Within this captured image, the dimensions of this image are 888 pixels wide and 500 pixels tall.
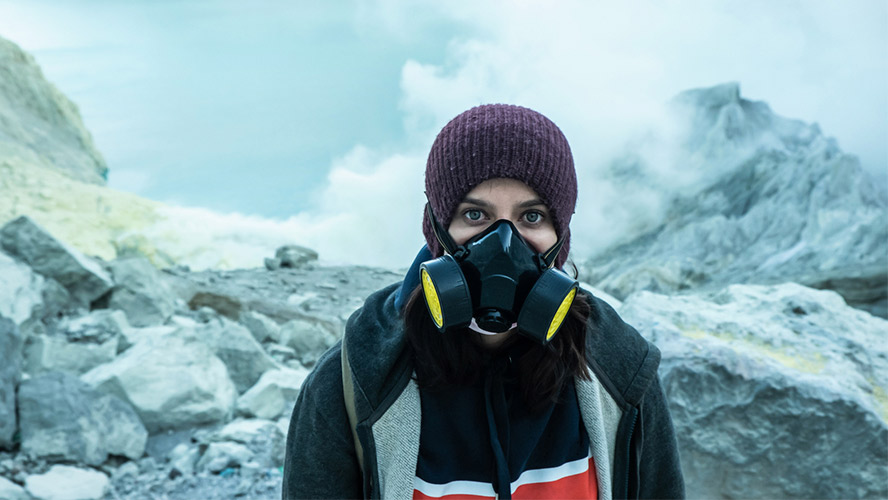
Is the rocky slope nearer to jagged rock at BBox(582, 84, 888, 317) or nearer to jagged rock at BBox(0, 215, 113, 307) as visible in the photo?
jagged rock at BBox(0, 215, 113, 307)

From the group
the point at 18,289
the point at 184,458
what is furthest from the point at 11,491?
the point at 18,289

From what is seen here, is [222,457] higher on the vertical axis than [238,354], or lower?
lower

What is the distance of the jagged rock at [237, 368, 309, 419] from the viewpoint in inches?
170

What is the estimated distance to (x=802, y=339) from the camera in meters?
2.90

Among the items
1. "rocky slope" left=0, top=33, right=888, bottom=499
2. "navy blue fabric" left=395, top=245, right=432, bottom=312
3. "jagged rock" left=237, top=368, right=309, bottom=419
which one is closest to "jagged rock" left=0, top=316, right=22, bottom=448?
"rocky slope" left=0, top=33, right=888, bottom=499

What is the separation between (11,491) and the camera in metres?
3.11

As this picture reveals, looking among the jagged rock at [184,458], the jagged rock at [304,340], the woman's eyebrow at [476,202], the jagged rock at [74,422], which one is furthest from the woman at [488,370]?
the jagged rock at [304,340]

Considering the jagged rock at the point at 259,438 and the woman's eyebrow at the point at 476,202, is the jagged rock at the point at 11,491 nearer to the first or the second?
the jagged rock at the point at 259,438

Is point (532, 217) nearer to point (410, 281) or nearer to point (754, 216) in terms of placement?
point (410, 281)

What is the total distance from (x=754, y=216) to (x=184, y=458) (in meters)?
21.1

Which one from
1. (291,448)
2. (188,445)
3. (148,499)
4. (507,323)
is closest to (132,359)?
(188,445)

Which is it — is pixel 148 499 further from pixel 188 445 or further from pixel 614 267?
pixel 614 267

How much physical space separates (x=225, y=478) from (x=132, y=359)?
1.22 meters

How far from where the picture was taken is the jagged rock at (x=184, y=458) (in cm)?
354
